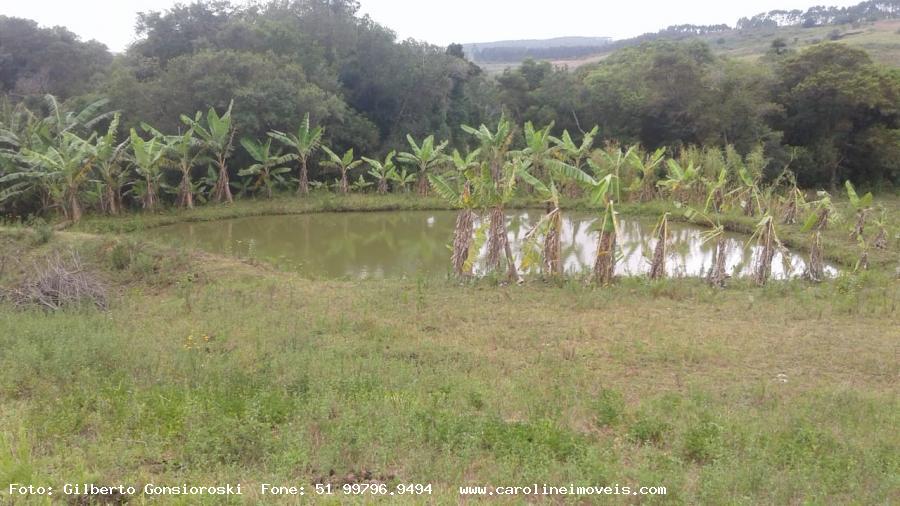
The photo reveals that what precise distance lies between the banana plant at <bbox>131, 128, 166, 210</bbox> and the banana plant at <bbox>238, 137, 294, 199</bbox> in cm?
247

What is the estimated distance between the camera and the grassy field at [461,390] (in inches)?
164

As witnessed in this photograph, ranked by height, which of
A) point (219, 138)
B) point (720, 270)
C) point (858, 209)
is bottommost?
point (720, 270)

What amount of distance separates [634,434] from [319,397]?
2610 millimetres

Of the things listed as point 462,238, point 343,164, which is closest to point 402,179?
point 343,164

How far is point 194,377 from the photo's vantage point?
5.80 metres

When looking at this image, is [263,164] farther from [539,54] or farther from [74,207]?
[539,54]

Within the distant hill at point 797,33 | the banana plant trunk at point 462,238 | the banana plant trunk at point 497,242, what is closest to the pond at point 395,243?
the banana plant trunk at point 462,238

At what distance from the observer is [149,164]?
16844mm

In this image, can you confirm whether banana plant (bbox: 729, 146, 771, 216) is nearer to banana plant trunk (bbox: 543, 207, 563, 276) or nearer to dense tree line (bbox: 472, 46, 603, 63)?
banana plant trunk (bbox: 543, 207, 563, 276)

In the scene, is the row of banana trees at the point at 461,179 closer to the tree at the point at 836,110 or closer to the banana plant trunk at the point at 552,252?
the banana plant trunk at the point at 552,252

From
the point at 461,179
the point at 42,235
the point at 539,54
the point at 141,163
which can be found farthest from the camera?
the point at 539,54

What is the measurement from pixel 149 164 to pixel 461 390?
14.3 meters

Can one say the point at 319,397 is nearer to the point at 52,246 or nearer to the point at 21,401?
the point at 21,401

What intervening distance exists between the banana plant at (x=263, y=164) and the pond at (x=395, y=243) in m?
1.96
